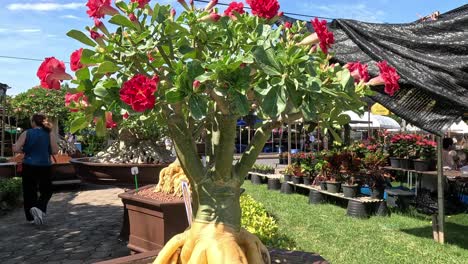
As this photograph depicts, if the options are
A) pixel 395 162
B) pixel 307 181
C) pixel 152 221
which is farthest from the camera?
pixel 307 181

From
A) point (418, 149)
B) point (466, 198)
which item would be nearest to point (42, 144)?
point (418, 149)

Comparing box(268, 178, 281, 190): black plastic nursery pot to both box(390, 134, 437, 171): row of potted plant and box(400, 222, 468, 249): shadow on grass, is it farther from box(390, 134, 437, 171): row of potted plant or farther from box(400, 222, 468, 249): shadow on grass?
box(400, 222, 468, 249): shadow on grass

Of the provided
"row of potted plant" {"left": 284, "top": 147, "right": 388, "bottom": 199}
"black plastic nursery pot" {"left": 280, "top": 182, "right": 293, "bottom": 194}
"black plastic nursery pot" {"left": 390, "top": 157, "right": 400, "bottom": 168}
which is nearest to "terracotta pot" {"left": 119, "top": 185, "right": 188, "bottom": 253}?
"row of potted plant" {"left": 284, "top": 147, "right": 388, "bottom": 199}

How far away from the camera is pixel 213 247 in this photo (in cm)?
192

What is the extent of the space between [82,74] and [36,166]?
4859 millimetres

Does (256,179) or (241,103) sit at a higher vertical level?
(241,103)

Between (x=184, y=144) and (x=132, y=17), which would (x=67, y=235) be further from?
(x=132, y=17)

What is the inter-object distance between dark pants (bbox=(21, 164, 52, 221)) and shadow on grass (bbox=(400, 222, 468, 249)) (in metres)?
5.05

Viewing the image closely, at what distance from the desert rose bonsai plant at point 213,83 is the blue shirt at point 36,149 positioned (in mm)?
4417

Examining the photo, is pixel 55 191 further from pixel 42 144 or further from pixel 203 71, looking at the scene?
pixel 203 71

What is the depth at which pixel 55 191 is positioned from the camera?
921 cm

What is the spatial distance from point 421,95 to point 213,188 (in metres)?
3.36

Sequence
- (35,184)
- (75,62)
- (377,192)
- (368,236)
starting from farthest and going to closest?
(377,192)
(35,184)
(368,236)
(75,62)

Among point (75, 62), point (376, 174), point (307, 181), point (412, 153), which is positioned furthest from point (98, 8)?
point (307, 181)
